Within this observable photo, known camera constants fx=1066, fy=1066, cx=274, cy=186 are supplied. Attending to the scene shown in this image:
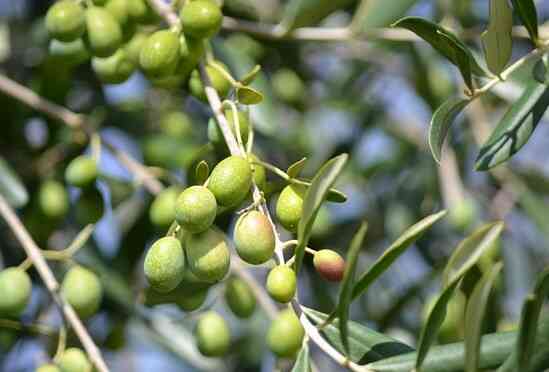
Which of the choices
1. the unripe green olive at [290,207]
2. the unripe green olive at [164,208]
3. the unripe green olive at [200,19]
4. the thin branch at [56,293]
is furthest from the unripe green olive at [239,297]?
the unripe green olive at [290,207]

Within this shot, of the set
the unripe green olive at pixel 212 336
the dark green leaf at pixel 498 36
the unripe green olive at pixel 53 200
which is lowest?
the unripe green olive at pixel 212 336

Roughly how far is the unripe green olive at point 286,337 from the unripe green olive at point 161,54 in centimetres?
41

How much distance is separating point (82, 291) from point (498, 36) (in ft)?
Result: 2.41

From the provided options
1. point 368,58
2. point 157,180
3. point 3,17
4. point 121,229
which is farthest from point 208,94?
point 368,58

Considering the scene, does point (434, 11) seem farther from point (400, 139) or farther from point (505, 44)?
point (505, 44)

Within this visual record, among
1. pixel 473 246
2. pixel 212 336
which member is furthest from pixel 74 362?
pixel 473 246

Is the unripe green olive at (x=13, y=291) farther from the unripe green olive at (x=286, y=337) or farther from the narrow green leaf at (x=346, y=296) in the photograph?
the narrow green leaf at (x=346, y=296)

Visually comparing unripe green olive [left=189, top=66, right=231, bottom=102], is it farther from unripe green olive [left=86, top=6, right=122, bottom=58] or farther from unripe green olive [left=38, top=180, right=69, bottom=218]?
unripe green olive [left=38, top=180, right=69, bottom=218]

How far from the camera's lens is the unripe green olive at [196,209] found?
1.08m

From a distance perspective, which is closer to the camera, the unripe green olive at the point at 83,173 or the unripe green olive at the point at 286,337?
the unripe green olive at the point at 286,337

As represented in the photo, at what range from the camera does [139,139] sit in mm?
2160

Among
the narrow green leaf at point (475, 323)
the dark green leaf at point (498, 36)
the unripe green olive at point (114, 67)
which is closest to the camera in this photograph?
the narrow green leaf at point (475, 323)

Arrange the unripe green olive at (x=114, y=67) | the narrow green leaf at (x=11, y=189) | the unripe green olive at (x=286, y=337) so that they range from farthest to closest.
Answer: the narrow green leaf at (x=11, y=189) → the unripe green olive at (x=114, y=67) → the unripe green olive at (x=286, y=337)

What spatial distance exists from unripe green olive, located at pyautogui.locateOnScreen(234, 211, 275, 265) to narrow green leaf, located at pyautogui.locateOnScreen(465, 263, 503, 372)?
0.70 ft
